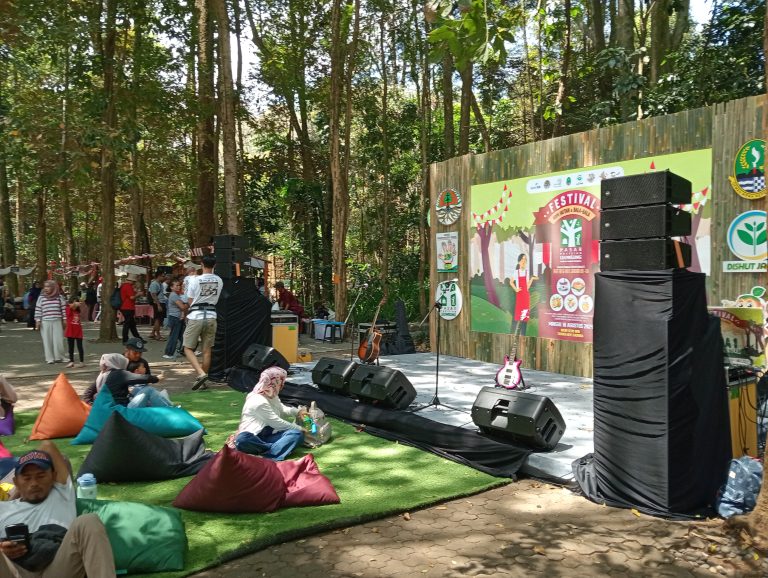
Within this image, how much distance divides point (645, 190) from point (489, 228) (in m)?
6.01

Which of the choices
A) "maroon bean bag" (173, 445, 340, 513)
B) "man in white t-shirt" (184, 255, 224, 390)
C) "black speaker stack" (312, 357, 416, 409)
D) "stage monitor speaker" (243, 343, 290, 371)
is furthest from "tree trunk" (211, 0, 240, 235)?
"maroon bean bag" (173, 445, 340, 513)

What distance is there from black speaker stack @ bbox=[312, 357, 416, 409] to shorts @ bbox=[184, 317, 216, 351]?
2.19m

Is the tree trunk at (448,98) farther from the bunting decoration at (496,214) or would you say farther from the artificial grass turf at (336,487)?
the artificial grass turf at (336,487)

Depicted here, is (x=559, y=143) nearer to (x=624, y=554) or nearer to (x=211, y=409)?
(x=211, y=409)

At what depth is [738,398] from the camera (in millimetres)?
5137

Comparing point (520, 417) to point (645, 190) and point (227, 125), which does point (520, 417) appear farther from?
point (227, 125)

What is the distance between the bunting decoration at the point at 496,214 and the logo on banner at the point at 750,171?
358 centimetres

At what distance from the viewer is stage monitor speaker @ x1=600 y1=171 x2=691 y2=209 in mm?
4766

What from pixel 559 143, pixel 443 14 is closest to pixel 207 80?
pixel 559 143

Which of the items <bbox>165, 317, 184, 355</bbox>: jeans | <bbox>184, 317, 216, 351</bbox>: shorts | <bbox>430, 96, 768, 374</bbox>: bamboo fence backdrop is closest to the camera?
<bbox>430, 96, 768, 374</bbox>: bamboo fence backdrop

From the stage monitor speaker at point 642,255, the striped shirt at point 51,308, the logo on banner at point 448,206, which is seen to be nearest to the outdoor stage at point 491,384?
the stage monitor speaker at point 642,255

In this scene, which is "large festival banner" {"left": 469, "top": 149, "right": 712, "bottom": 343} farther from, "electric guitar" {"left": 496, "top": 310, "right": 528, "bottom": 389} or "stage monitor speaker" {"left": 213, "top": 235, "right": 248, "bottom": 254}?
"stage monitor speaker" {"left": 213, "top": 235, "right": 248, "bottom": 254}

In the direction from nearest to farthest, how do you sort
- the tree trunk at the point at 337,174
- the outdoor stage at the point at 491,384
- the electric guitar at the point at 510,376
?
the outdoor stage at the point at 491,384 < the electric guitar at the point at 510,376 < the tree trunk at the point at 337,174

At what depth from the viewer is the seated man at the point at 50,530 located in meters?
2.95
